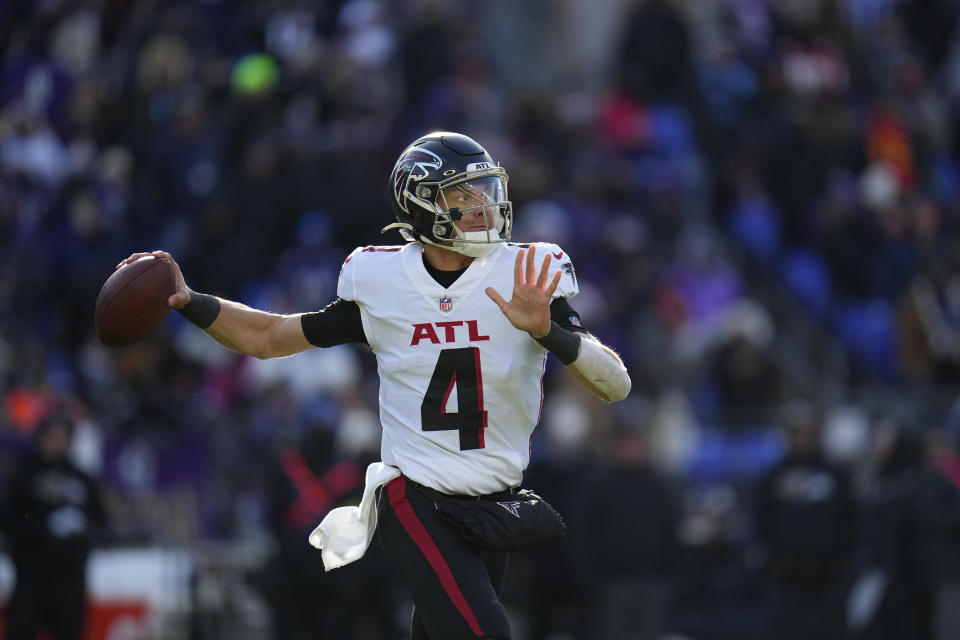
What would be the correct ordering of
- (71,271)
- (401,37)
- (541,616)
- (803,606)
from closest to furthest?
(803,606)
(541,616)
(71,271)
(401,37)

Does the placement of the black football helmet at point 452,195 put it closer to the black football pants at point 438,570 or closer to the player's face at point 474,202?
the player's face at point 474,202

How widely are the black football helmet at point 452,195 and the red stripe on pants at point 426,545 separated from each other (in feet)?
2.76

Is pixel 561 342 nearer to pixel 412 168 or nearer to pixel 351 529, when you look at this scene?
pixel 412 168

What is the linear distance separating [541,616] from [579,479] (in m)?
0.97

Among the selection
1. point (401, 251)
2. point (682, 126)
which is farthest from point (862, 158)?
point (401, 251)

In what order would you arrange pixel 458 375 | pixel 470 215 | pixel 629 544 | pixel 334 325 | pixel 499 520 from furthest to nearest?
pixel 629 544 → pixel 334 325 → pixel 470 215 → pixel 458 375 → pixel 499 520

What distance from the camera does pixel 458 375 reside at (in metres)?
5.48

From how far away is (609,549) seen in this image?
1090 centimetres

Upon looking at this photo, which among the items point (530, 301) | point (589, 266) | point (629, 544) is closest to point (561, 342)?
point (530, 301)

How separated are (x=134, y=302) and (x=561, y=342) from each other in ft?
5.01

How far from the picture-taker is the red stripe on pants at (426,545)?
16.8ft

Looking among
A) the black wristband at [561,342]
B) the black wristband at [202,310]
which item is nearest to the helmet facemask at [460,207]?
the black wristband at [561,342]

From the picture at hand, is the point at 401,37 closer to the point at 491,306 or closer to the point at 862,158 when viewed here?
the point at 862,158

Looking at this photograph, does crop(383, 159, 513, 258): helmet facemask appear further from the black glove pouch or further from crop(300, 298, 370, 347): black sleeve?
the black glove pouch
